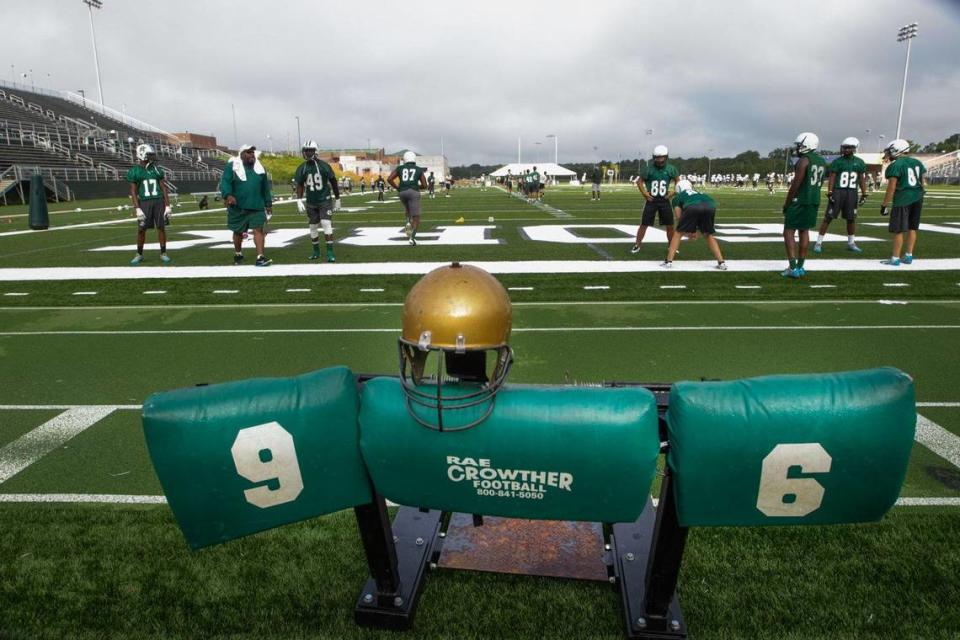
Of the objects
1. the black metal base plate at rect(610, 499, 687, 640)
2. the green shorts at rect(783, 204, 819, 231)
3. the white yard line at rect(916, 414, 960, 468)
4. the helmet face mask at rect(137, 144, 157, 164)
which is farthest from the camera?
the helmet face mask at rect(137, 144, 157, 164)

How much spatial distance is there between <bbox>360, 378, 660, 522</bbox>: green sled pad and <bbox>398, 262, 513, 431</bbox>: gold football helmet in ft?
0.14

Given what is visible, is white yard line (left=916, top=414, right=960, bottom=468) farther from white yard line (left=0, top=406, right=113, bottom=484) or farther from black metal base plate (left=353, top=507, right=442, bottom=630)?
white yard line (left=0, top=406, right=113, bottom=484)

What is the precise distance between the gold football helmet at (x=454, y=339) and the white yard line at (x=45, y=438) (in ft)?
9.32

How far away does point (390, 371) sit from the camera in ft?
16.8

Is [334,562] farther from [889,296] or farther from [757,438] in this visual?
[889,296]

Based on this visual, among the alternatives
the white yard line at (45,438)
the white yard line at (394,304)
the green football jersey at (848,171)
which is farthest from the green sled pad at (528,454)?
the green football jersey at (848,171)

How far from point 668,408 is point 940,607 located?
1.43m

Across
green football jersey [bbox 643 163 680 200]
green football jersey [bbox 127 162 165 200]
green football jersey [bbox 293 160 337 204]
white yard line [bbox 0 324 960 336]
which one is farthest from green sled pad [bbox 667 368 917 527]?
green football jersey [bbox 127 162 165 200]

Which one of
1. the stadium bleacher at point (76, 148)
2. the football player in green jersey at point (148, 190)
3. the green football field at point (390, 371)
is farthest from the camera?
the stadium bleacher at point (76, 148)

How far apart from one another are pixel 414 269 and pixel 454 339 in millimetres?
7823

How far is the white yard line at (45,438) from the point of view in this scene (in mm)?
3496

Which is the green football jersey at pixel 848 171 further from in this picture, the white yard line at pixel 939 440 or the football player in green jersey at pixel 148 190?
the football player in green jersey at pixel 148 190

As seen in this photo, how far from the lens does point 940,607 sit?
2.23 meters

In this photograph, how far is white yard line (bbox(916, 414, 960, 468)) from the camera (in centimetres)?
340
